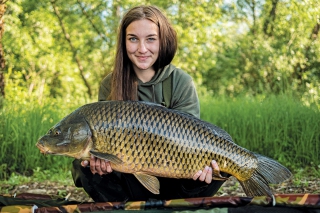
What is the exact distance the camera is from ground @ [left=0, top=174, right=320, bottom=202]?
3.25 m

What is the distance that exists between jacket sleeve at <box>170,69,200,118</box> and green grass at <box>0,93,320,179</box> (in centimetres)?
190

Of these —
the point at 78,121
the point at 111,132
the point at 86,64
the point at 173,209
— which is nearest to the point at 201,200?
the point at 173,209

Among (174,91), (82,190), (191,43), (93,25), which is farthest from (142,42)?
(93,25)

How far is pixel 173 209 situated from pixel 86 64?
304 inches

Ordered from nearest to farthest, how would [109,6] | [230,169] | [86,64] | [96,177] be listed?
[230,169] < [96,177] < [109,6] < [86,64]

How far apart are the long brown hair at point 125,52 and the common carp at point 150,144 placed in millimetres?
418

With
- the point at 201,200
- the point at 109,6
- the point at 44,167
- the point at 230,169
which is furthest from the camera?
the point at 109,6

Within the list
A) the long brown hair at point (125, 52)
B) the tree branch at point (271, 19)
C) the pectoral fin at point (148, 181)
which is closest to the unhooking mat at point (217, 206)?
the pectoral fin at point (148, 181)

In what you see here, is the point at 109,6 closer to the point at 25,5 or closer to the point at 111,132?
the point at 25,5

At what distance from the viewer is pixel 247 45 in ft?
26.8

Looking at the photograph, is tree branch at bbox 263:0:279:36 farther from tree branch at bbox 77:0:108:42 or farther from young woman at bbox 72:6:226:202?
young woman at bbox 72:6:226:202

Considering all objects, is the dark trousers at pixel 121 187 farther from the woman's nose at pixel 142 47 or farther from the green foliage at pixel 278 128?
the green foliage at pixel 278 128

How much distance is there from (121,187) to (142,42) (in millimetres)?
669

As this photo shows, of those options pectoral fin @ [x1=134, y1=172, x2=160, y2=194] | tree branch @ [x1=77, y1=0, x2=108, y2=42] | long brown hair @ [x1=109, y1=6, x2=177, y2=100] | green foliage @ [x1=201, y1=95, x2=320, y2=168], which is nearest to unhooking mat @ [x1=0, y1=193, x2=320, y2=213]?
pectoral fin @ [x1=134, y1=172, x2=160, y2=194]
